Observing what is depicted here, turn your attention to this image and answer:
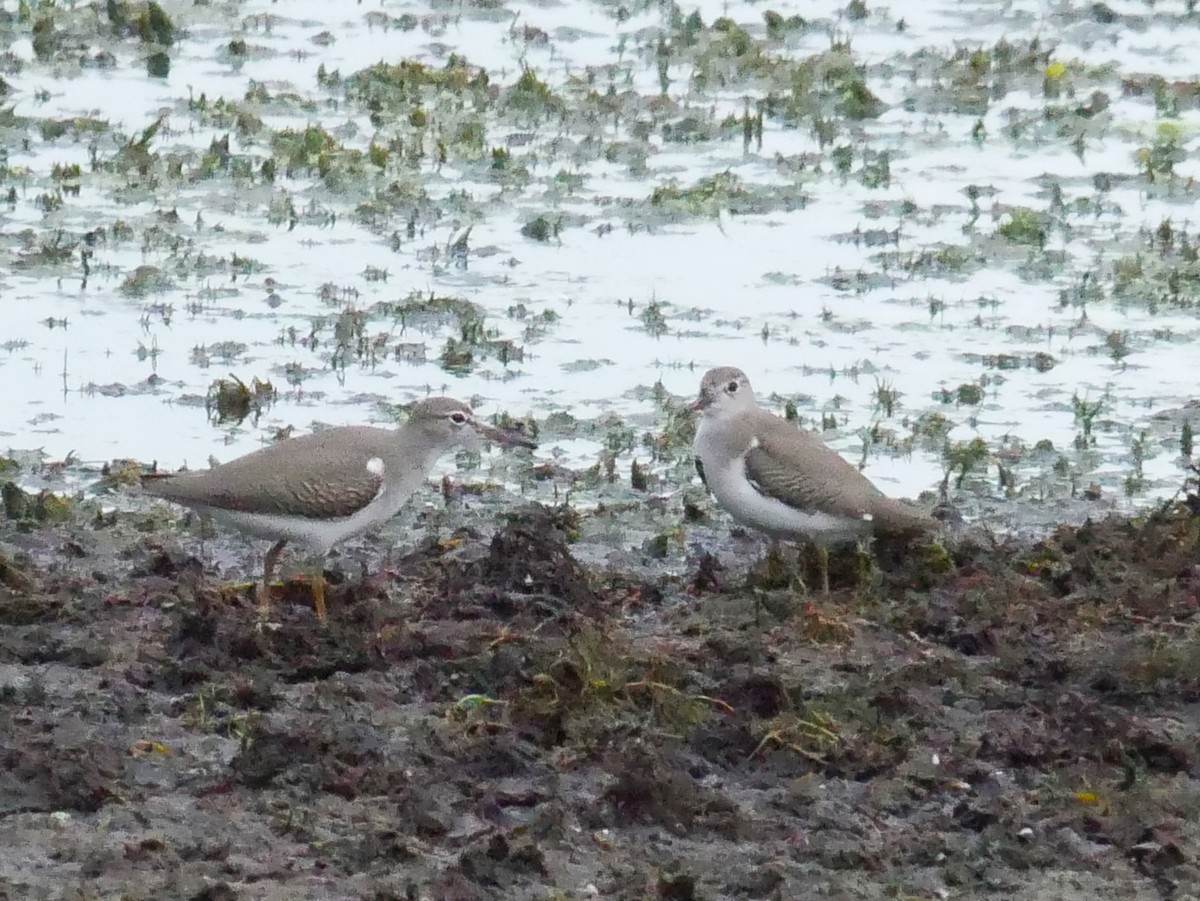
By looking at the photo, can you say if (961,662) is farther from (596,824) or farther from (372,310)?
(372,310)

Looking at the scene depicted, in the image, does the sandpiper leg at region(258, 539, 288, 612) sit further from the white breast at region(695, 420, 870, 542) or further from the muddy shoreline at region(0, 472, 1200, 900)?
the white breast at region(695, 420, 870, 542)

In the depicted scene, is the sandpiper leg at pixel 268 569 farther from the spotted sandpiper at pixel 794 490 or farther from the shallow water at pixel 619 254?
the shallow water at pixel 619 254

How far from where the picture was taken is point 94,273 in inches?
541

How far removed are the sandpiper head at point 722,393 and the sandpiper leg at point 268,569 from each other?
1.92m

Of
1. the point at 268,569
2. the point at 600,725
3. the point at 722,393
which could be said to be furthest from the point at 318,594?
the point at 722,393

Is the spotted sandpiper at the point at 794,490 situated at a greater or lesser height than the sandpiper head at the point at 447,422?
lesser

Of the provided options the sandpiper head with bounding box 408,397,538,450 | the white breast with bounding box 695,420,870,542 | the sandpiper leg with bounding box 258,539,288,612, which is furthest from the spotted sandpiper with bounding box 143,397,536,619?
the white breast with bounding box 695,420,870,542

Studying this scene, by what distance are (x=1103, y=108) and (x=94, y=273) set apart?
27.6 ft

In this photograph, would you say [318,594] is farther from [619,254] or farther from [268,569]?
[619,254]

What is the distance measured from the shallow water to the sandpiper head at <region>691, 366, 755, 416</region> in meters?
1.46

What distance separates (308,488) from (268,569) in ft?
1.18

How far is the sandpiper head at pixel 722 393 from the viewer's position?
9758mm

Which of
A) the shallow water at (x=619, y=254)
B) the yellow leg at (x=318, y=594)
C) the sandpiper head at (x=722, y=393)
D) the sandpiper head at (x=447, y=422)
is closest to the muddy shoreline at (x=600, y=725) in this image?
the yellow leg at (x=318, y=594)

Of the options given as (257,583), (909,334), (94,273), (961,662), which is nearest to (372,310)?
(94,273)
